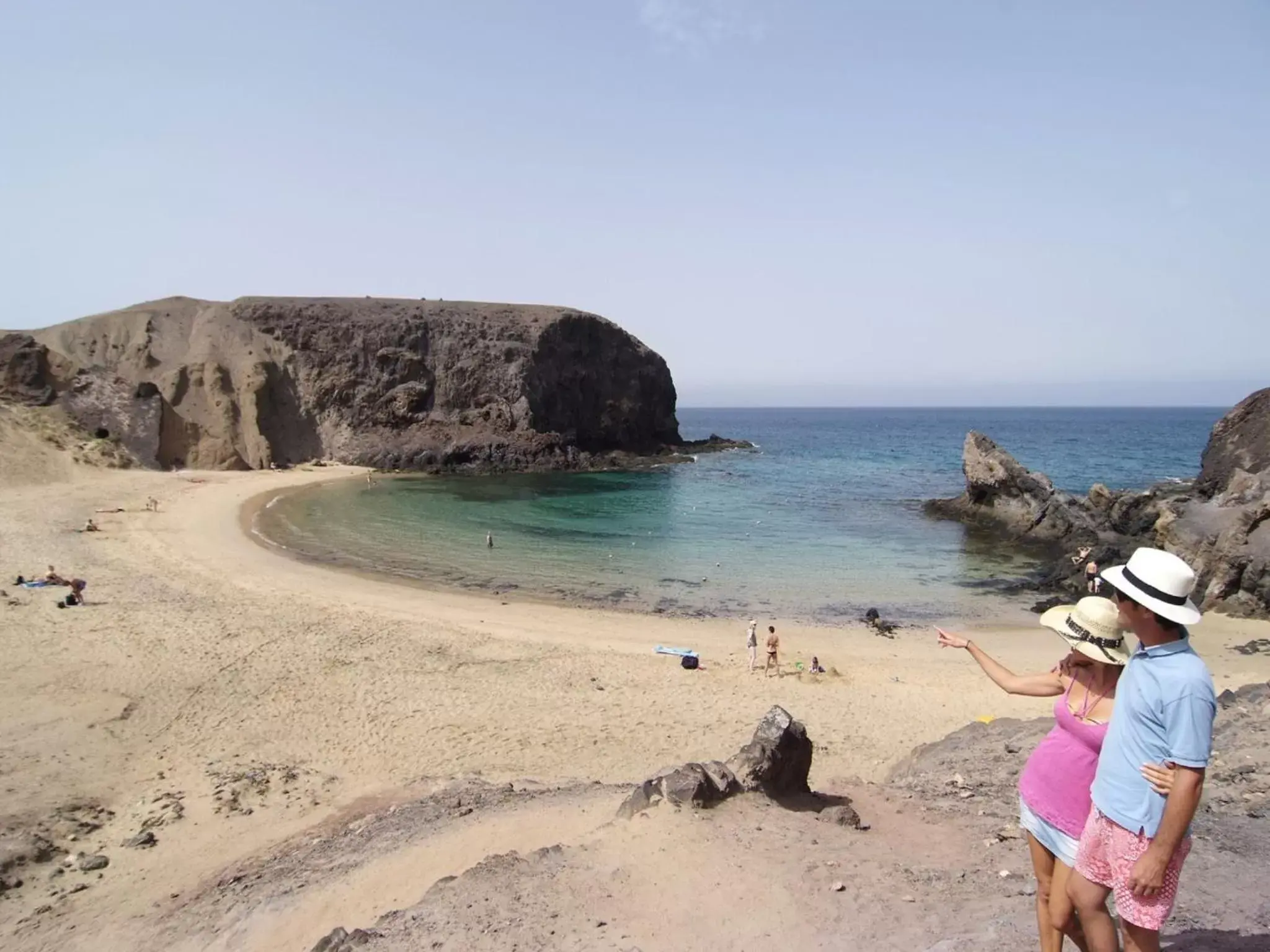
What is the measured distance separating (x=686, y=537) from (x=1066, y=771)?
27.9 m

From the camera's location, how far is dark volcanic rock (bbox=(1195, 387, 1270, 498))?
2659 cm

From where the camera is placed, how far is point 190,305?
58.5m

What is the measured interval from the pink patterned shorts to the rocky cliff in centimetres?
5113

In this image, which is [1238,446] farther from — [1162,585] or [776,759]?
[1162,585]

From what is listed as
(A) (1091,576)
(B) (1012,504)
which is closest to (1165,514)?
(A) (1091,576)

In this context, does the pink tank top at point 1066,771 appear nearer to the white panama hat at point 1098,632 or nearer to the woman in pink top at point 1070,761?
the woman in pink top at point 1070,761

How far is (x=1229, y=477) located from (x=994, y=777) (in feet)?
80.2

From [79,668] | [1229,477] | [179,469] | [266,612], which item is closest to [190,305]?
[179,469]

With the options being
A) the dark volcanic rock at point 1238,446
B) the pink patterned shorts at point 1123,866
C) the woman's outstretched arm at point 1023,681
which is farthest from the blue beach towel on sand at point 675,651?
the dark volcanic rock at point 1238,446

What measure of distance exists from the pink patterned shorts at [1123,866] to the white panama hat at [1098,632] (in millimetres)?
773

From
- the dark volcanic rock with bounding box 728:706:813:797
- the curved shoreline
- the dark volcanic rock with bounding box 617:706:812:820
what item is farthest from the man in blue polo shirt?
the curved shoreline

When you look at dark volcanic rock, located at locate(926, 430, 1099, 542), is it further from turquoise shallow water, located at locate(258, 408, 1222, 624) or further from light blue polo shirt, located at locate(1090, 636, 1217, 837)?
light blue polo shirt, located at locate(1090, 636, 1217, 837)

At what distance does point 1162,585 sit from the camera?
3238 mm

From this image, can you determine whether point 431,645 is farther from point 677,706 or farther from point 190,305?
point 190,305
